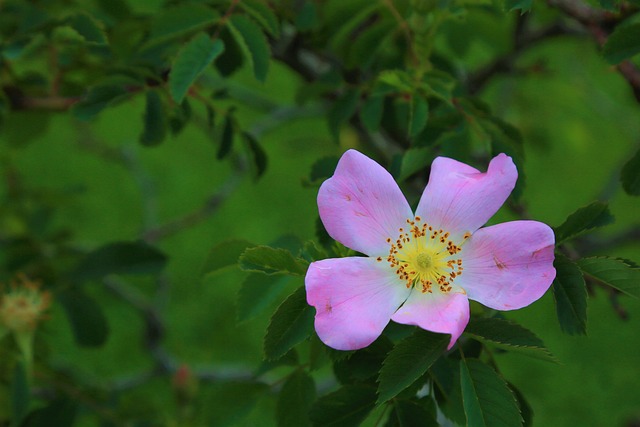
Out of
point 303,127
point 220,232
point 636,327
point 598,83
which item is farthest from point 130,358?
point 598,83

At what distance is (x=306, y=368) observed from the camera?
0.73m

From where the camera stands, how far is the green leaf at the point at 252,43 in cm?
74

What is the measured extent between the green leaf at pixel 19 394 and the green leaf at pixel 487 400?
1.69 ft

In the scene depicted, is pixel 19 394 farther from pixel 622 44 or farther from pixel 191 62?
pixel 622 44

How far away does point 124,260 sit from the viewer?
97 centimetres

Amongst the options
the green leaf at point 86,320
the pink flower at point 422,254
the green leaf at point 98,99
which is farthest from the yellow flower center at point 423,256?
the green leaf at point 86,320

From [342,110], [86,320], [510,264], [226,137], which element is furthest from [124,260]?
[510,264]

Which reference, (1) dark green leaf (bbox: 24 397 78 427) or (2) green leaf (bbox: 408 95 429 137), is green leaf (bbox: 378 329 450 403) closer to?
(2) green leaf (bbox: 408 95 429 137)

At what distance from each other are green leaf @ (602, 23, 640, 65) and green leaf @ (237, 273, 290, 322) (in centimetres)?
35

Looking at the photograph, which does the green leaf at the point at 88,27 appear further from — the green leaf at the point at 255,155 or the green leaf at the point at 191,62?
the green leaf at the point at 255,155

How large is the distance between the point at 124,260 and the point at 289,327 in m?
0.46

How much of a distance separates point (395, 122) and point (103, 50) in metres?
0.37

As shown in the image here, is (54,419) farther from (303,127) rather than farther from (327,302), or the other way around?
(303,127)


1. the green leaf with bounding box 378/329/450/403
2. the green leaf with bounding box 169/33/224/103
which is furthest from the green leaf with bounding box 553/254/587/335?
the green leaf with bounding box 169/33/224/103
